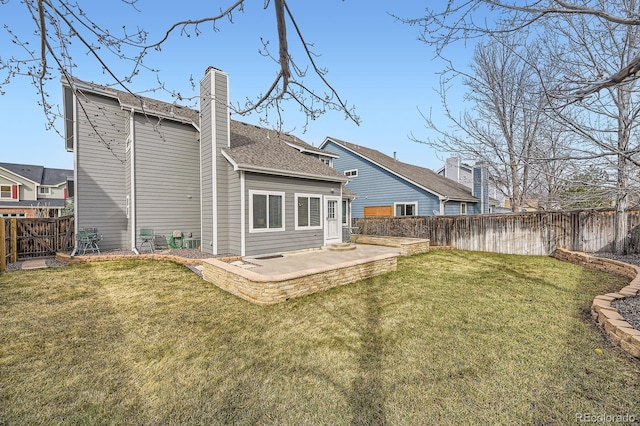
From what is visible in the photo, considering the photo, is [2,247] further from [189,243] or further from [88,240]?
[189,243]

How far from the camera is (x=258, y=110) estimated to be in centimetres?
360

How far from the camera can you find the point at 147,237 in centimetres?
1020

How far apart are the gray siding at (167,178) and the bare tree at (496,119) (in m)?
9.47

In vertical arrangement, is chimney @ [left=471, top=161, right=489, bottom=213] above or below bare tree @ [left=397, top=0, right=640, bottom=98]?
below

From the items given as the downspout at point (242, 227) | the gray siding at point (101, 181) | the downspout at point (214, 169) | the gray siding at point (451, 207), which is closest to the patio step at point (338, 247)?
the downspout at point (242, 227)

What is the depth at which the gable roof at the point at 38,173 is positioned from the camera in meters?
27.2

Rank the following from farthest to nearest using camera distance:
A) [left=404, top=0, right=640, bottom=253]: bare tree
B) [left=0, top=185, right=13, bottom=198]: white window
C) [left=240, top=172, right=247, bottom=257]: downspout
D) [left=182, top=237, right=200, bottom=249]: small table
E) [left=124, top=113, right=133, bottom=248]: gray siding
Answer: [left=0, top=185, right=13, bottom=198]: white window, [left=182, top=237, right=200, bottom=249]: small table, [left=124, top=113, right=133, bottom=248]: gray siding, [left=240, top=172, right=247, bottom=257]: downspout, [left=404, top=0, right=640, bottom=253]: bare tree

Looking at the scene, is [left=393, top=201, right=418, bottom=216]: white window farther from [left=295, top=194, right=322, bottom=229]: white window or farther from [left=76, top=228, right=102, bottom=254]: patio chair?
[left=76, top=228, right=102, bottom=254]: patio chair

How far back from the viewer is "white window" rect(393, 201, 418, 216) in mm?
16547

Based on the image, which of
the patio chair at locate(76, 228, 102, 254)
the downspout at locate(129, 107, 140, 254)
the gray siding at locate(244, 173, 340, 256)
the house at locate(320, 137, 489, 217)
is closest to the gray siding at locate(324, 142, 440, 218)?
the house at locate(320, 137, 489, 217)

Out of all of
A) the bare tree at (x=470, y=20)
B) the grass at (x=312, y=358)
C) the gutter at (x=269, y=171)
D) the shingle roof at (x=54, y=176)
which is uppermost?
the shingle roof at (x=54, y=176)

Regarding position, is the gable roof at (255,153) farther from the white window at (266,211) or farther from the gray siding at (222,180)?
the white window at (266,211)

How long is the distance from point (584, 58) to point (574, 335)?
5170mm

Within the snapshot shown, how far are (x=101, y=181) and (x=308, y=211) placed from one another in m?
7.98
